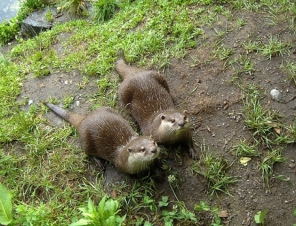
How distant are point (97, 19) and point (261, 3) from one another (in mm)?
2391

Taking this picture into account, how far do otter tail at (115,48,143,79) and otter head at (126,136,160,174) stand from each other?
1006mm

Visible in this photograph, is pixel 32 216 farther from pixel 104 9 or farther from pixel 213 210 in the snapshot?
pixel 104 9

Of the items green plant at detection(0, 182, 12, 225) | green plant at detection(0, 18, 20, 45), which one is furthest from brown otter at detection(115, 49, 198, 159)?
green plant at detection(0, 18, 20, 45)

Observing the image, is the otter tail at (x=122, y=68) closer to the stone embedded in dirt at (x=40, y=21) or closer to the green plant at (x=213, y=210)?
the green plant at (x=213, y=210)

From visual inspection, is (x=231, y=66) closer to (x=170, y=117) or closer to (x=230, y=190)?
(x=170, y=117)

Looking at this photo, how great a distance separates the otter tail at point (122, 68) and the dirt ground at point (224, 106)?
1.15 feet

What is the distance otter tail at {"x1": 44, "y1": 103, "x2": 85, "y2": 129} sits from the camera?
367 cm

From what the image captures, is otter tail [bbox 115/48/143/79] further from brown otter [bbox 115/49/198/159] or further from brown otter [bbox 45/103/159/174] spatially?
brown otter [bbox 45/103/159/174]

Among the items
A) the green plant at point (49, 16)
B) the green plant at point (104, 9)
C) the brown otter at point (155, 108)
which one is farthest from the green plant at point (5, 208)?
the green plant at point (49, 16)

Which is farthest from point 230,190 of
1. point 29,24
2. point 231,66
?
point 29,24

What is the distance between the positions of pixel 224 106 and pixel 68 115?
5.07 ft

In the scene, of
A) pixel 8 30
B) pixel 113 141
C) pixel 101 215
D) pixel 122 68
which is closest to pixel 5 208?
pixel 101 215

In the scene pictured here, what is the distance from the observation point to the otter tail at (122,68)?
155 inches

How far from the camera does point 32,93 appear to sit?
4.39m
